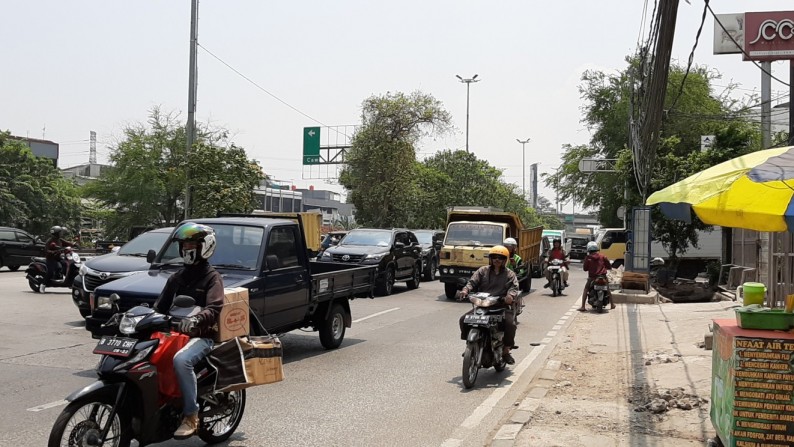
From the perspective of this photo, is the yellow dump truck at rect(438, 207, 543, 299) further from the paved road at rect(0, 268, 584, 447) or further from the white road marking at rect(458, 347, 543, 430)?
the white road marking at rect(458, 347, 543, 430)

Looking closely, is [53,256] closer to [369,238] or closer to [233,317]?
[369,238]

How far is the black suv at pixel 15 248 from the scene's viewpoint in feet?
Answer: 84.8

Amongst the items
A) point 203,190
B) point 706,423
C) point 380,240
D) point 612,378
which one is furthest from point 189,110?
point 706,423

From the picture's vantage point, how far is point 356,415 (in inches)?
280

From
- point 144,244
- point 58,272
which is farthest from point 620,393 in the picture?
point 58,272

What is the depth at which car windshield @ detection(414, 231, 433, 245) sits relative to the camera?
26.9 meters

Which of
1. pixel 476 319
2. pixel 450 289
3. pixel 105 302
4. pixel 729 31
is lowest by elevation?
pixel 450 289

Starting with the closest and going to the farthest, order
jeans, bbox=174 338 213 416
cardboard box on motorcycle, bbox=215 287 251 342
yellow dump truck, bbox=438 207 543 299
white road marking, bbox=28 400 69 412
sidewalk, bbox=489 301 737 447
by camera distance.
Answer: jeans, bbox=174 338 213 416, cardboard box on motorcycle, bbox=215 287 251 342, sidewalk, bbox=489 301 737 447, white road marking, bbox=28 400 69 412, yellow dump truck, bbox=438 207 543 299

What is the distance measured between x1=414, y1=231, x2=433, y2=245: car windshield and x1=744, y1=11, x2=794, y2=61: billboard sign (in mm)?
12140

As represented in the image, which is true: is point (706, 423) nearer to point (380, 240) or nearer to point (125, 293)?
point (125, 293)

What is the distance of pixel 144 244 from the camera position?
1446 cm

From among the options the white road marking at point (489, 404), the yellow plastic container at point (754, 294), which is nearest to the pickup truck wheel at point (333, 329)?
the white road marking at point (489, 404)

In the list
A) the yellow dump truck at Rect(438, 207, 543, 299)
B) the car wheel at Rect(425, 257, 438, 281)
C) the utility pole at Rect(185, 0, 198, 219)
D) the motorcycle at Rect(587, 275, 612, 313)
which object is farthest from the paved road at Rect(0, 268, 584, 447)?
the car wheel at Rect(425, 257, 438, 281)

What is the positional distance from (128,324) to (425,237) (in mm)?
22539
